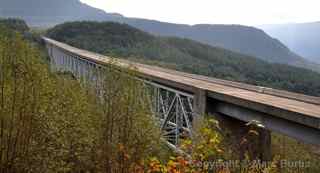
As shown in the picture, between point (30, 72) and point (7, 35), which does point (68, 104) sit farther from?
point (7, 35)

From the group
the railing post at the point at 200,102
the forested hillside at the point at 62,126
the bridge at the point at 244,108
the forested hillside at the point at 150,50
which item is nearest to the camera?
the forested hillside at the point at 62,126

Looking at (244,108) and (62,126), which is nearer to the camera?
(62,126)

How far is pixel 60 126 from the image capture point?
5.77 meters

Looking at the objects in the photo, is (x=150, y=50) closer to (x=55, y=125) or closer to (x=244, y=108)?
(x=244, y=108)

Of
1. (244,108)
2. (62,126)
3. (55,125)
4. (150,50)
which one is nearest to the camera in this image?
(55,125)

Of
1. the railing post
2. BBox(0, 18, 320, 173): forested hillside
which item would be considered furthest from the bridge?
BBox(0, 18, 320, 173): forested hillside

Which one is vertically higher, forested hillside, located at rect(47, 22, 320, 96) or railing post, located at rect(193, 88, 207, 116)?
railing post, located at rect(193, 88, 207, 116)

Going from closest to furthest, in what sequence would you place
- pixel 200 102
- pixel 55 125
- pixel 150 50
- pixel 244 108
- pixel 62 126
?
1. pixel 55 125
2. pixel 62 126
3. pixel 244 108
4. pixel 200 102
5. pixel 150 50

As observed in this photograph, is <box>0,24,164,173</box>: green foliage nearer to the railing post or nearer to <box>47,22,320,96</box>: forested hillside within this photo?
the railing post

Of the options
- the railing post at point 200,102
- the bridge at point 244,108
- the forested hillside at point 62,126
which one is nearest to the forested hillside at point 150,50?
the bridge at point 244,108

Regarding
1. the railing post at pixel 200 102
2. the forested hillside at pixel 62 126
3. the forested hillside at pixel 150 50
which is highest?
the forested hillside at pixel 62 126

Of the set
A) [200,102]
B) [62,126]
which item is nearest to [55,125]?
[62,126]

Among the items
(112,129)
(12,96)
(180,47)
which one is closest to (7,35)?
(12,96)

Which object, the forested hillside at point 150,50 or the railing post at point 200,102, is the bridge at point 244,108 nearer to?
the railing post at point 200,102
